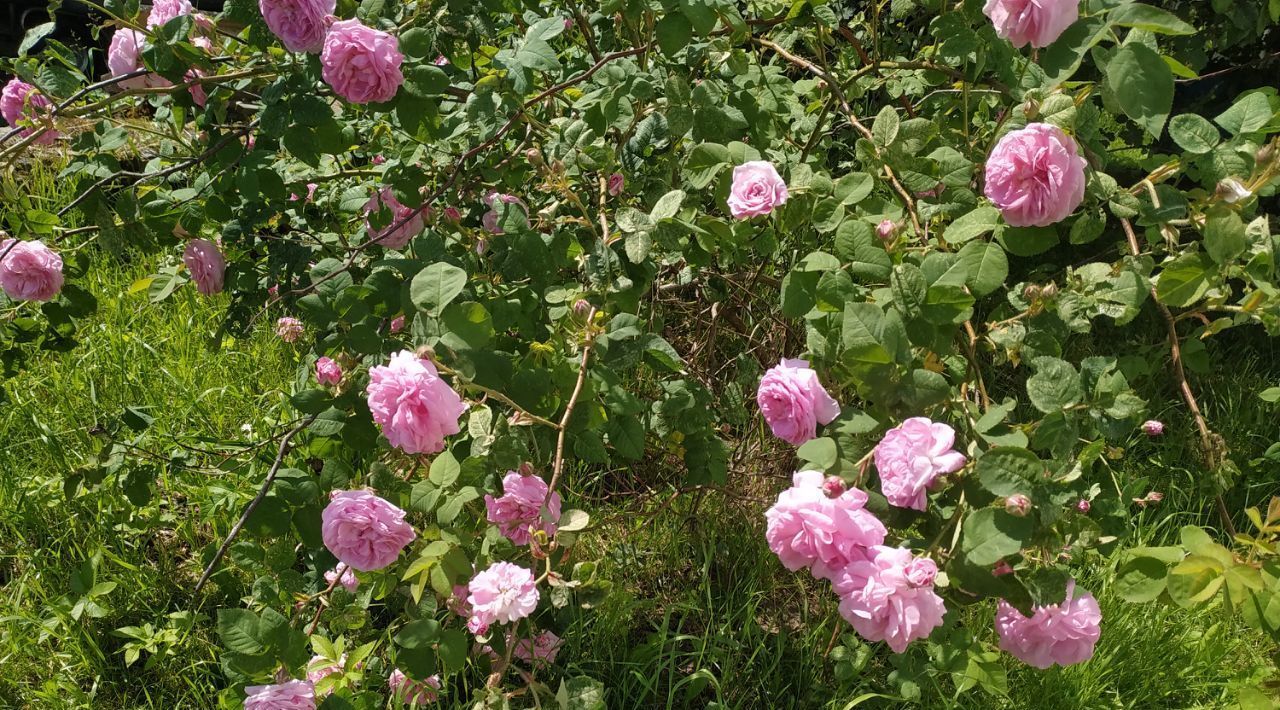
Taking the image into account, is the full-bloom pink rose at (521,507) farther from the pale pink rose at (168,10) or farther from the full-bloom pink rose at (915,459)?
the pale pink rose at (168,10)

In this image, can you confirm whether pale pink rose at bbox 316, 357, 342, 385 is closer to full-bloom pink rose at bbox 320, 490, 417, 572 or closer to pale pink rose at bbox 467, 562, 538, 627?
full-bloom pink rose at bbox 320, 490, 417, 572

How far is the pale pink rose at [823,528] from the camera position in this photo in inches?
39.8

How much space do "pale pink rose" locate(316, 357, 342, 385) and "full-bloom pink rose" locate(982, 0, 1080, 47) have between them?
1.05m

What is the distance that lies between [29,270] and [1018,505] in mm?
1581

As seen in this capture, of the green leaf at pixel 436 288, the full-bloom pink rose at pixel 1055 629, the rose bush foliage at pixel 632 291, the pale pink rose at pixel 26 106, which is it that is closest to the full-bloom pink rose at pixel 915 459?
the rose bush foliage at pixel 632 291

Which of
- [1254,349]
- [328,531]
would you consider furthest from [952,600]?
[1254,349]

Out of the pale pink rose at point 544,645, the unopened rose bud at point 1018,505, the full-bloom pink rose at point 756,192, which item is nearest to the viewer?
the unopened rose bud at point 1018,505

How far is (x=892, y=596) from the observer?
0.99m

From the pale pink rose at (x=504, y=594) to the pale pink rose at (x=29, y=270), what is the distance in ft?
3.45

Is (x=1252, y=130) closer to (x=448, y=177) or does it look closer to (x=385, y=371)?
(x=385, y=371)

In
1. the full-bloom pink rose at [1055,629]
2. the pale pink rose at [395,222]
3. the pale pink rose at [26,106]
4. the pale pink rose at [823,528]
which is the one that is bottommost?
the full-bloom pink rose at [1055,629]

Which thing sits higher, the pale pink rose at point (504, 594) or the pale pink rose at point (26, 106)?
the pale pink rose at point (26, 106)

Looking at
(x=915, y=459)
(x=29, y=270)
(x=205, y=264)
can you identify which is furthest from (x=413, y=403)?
(x=29, y=270)

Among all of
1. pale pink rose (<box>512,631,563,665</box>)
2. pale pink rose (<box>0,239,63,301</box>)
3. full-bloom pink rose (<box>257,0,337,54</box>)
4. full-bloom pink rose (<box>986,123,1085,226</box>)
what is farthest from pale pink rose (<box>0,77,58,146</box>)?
full-bloom pink rose (<box>986,123,1085,226</box>)
